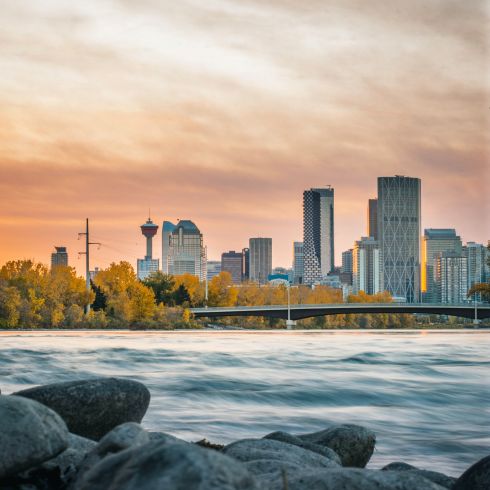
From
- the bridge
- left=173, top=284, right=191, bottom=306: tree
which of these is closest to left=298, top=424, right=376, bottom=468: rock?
the bridge

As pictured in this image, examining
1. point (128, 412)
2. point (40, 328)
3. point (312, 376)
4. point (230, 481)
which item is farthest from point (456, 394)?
point (40, 328)

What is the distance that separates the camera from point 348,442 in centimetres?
1348

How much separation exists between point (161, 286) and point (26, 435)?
117635 mm

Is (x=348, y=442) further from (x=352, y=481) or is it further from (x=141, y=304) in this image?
(x=141, y=304)

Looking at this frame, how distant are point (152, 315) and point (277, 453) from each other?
9740 cm

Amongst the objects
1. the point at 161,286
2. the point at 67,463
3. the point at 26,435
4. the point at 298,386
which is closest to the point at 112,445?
the point at 26,435

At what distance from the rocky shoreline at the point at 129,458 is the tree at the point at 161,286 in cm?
10793

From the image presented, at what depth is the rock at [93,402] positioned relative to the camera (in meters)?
11.1

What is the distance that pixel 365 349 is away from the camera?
66.7m

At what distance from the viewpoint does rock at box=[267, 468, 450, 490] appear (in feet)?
22.5

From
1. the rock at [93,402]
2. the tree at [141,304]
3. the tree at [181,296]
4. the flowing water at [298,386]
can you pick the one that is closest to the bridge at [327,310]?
the tree at [141,304]

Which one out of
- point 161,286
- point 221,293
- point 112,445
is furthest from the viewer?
point 221,293

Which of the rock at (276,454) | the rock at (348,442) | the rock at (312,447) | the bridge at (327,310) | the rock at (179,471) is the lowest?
the bridge at (327,310)

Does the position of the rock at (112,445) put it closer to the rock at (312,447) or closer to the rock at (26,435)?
the rock at (26,435)
